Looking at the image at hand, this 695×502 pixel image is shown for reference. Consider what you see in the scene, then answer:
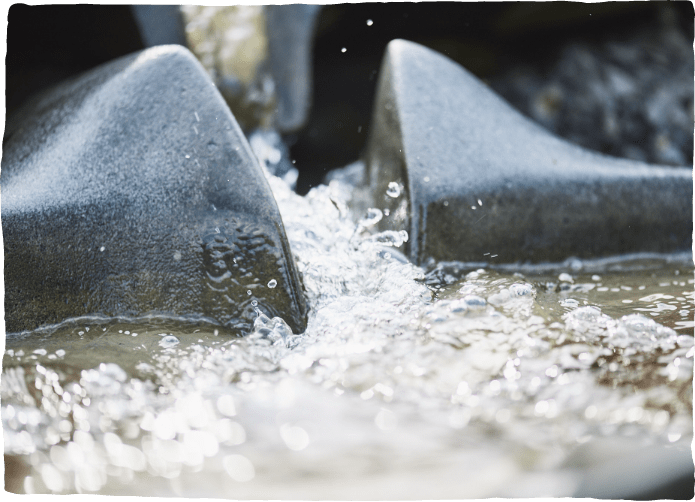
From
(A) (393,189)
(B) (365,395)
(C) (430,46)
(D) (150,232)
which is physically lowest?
(B) (365,395)

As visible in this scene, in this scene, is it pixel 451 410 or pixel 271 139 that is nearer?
pixel 451 410

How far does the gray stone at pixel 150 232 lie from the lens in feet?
4.28

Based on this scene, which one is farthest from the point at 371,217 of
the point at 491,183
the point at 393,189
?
the point at 491,183

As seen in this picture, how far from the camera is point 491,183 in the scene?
5.41ft

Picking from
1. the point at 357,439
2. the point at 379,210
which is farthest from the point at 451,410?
the point at 379,210

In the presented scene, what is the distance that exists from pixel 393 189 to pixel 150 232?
712mm

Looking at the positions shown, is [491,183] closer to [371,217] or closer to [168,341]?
[371,217]

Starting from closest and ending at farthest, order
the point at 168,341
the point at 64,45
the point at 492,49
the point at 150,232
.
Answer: the point at 168,341, the point at 150,232, the point at 64,45, the point at 492,49

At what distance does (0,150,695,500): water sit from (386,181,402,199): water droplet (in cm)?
31

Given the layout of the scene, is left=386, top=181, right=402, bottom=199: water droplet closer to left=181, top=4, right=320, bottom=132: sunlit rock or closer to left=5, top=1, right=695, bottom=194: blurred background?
left=5, top=1, right=695, bottom=194: blurred background

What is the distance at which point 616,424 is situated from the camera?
0.89 metres

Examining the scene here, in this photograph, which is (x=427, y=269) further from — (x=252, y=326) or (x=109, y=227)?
(x=109, y=227)

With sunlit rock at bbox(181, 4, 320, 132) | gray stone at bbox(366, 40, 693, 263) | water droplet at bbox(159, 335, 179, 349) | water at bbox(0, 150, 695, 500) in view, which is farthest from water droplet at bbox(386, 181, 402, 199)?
sunlit rock at bbox(181, 4, 320, 132)

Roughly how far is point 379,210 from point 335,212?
0.54 ft
